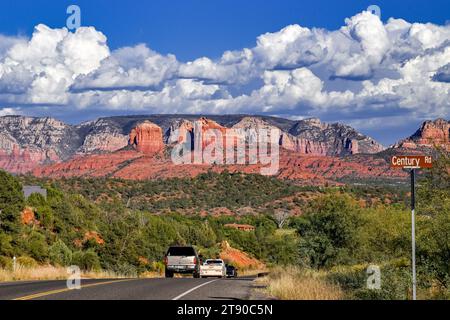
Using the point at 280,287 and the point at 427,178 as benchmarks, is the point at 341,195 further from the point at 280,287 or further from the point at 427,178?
the point at 280,287

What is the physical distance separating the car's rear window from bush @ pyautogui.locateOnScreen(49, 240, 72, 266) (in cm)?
1868

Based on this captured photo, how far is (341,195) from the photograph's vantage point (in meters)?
48.4

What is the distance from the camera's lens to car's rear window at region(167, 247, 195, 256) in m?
36.1

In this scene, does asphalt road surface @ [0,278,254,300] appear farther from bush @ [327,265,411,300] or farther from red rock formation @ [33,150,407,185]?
red rock formation @ [33,150,407,185]

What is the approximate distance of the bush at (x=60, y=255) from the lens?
53100mm

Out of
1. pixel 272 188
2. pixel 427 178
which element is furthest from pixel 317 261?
pixel 272 188

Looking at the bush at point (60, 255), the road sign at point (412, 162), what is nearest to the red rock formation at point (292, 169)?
the bush at point (60, 255)

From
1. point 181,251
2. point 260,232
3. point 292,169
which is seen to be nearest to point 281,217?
point 260,232

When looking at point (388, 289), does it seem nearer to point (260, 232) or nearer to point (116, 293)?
point (116, 293)

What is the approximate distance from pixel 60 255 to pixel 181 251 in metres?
21.3

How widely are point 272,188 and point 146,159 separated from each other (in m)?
60.4

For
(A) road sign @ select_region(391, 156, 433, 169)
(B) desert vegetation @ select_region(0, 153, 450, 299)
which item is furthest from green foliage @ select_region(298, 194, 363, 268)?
(A) road sign @ select_region(391, 156, 433, 169)

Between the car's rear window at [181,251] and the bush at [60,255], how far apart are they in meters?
18.7

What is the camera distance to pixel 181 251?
36375 mm
